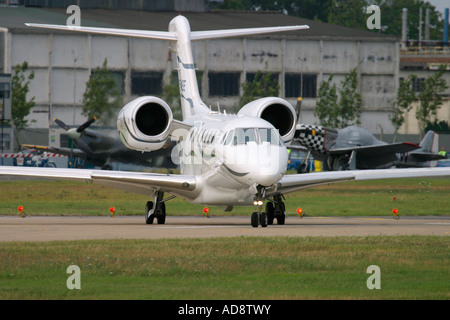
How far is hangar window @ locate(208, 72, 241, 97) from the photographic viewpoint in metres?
89.4

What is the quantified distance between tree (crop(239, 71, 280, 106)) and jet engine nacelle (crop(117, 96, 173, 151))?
55.4 meters

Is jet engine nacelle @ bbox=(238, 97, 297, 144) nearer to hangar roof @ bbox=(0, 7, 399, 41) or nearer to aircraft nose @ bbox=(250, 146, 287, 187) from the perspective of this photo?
aircraft nose @ bbox=(250, 146, 287, 187)

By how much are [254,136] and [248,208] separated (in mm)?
13101

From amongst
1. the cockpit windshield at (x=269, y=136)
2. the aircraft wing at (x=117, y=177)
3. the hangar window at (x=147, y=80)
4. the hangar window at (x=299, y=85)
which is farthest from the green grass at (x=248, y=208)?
the hangar window at (x=299, y=85)

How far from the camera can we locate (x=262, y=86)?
9156 centimetres

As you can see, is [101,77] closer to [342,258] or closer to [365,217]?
[365,217]

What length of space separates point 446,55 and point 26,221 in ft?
359

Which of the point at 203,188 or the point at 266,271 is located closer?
the point at 266,271

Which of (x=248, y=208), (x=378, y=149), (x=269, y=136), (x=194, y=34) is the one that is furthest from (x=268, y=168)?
(x=378, y=149)

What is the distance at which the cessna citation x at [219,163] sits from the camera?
79.4 ft

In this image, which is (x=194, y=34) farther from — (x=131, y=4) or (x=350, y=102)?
(x=131, y=4)

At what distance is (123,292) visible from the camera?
12734mm

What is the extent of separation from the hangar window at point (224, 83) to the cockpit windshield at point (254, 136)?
64327 millimetres
